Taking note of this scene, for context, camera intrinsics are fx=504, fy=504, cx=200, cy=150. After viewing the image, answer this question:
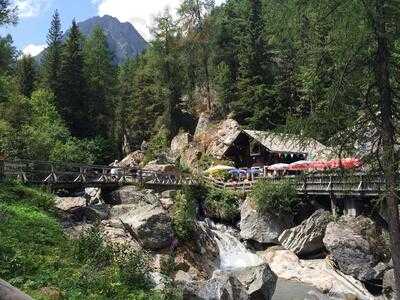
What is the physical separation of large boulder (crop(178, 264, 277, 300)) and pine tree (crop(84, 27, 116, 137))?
48.2 metres

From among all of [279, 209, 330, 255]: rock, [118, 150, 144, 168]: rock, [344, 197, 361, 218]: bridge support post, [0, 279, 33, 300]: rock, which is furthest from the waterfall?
[118, 150, 144, 168]: rock

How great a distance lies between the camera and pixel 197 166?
55438 mm

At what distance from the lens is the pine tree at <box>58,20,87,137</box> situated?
63.5 meters

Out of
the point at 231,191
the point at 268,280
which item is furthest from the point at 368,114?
the point at 231,191

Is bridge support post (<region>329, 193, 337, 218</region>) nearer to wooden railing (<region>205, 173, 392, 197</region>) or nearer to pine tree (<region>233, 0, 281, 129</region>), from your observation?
wooden railing (<region>205, 173, 392, 197</region>)

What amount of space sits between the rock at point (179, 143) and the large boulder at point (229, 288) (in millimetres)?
40399

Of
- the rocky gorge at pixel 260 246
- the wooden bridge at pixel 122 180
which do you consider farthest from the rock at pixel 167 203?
the wooden bridge at pixel 122 180

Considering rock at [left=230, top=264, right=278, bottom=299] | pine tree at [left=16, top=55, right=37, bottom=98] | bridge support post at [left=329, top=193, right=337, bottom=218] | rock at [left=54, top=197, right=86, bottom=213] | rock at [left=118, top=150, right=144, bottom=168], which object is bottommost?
bridge support post at [left=329, top=193, right=337, bottom=218]

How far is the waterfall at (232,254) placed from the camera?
30.0m

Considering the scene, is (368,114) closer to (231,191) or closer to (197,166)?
(231,191)

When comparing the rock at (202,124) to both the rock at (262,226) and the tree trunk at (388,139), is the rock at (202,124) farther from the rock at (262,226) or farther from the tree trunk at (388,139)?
the tree trunk at (388,139)

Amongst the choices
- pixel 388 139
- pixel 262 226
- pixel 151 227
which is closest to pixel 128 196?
pixel 151 227

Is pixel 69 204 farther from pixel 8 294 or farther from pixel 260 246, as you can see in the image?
pixel 8 294

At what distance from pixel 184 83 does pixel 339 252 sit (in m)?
43.7
